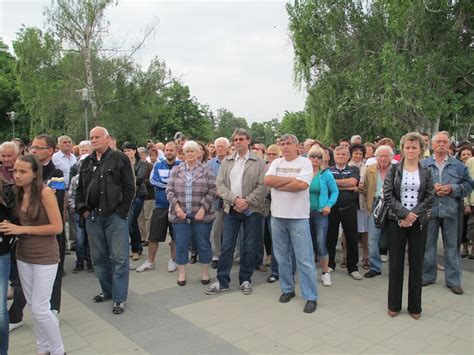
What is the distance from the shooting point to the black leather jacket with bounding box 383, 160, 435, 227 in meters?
4.28

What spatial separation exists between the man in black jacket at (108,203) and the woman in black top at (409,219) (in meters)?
2.96

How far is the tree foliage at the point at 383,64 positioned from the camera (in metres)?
15.8

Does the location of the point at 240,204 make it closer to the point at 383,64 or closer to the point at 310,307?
the point at 310,307

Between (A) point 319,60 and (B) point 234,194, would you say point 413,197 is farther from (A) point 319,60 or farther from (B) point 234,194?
(A) point 319,60

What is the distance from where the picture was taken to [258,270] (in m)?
6.25

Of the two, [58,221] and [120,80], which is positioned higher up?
[120,80]

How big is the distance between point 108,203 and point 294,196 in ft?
6.89

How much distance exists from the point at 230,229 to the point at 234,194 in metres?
0.46

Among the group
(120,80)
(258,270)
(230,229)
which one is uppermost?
(120,80)

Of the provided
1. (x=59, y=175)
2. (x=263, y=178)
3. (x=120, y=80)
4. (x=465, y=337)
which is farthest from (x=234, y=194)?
(x=120, y=80)

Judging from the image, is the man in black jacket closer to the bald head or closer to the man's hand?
the bald head

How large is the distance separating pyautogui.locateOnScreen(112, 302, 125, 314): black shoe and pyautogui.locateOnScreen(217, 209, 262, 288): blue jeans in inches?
49.5

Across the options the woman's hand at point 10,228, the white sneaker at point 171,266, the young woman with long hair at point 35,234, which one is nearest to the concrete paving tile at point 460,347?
the young woman with long hair at point 35,234

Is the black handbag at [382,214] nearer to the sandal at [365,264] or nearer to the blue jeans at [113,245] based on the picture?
the sandal at [365,264]
